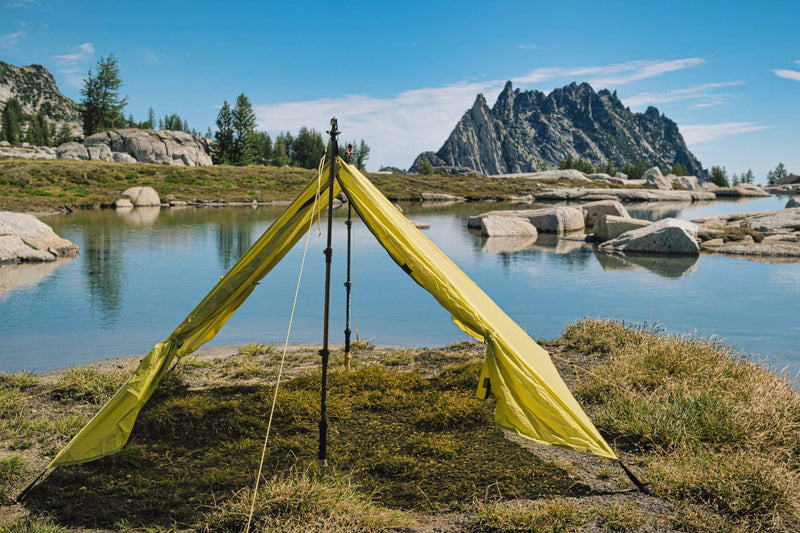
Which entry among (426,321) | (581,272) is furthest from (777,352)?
(581,272)

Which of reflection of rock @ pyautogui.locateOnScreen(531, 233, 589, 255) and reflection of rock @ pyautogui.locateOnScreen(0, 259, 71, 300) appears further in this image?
reflection of rock @ pyautogui.locateOnScreen(531, 233, 589, 255)

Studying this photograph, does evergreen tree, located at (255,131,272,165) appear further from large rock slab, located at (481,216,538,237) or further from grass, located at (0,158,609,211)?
large rock slab, located at (481,216,538,237)

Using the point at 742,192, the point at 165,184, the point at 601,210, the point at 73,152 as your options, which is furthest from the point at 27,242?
the point at 742,192

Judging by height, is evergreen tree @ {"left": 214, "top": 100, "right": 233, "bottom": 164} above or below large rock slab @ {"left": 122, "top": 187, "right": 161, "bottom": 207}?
above

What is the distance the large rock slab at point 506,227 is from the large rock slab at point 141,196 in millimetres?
32442

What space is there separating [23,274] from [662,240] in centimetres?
2491

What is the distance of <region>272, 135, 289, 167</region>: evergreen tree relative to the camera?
10910 cm

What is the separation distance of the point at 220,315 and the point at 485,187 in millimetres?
73153

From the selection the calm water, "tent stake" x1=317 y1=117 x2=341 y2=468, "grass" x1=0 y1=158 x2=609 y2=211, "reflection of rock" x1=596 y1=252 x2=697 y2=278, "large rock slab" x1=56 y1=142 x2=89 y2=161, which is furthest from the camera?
"large rock slab" x1=56 y1=142 x2=89 y2=161

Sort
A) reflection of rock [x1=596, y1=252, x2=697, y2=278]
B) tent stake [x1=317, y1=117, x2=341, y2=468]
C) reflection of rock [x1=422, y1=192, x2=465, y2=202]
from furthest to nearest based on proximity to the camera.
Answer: reflection of rock [x1=422, y1=192, x2=465, y2=202]
reflection of rock [x1=596, y1=252, x2=697, y2=278]
tent stake [x1=317, y1=117, x2=341, y2=468]

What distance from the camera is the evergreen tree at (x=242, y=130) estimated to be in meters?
87.9

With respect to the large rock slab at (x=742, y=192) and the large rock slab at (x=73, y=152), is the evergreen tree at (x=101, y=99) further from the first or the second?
the large rock slab at (x=742, y=192)

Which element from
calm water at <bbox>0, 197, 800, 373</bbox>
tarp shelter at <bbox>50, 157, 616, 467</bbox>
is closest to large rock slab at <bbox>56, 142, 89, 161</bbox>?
calm water at <bbox>0, 197, 800, 373</bbox>

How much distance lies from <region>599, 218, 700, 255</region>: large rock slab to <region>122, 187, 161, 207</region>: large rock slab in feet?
131
